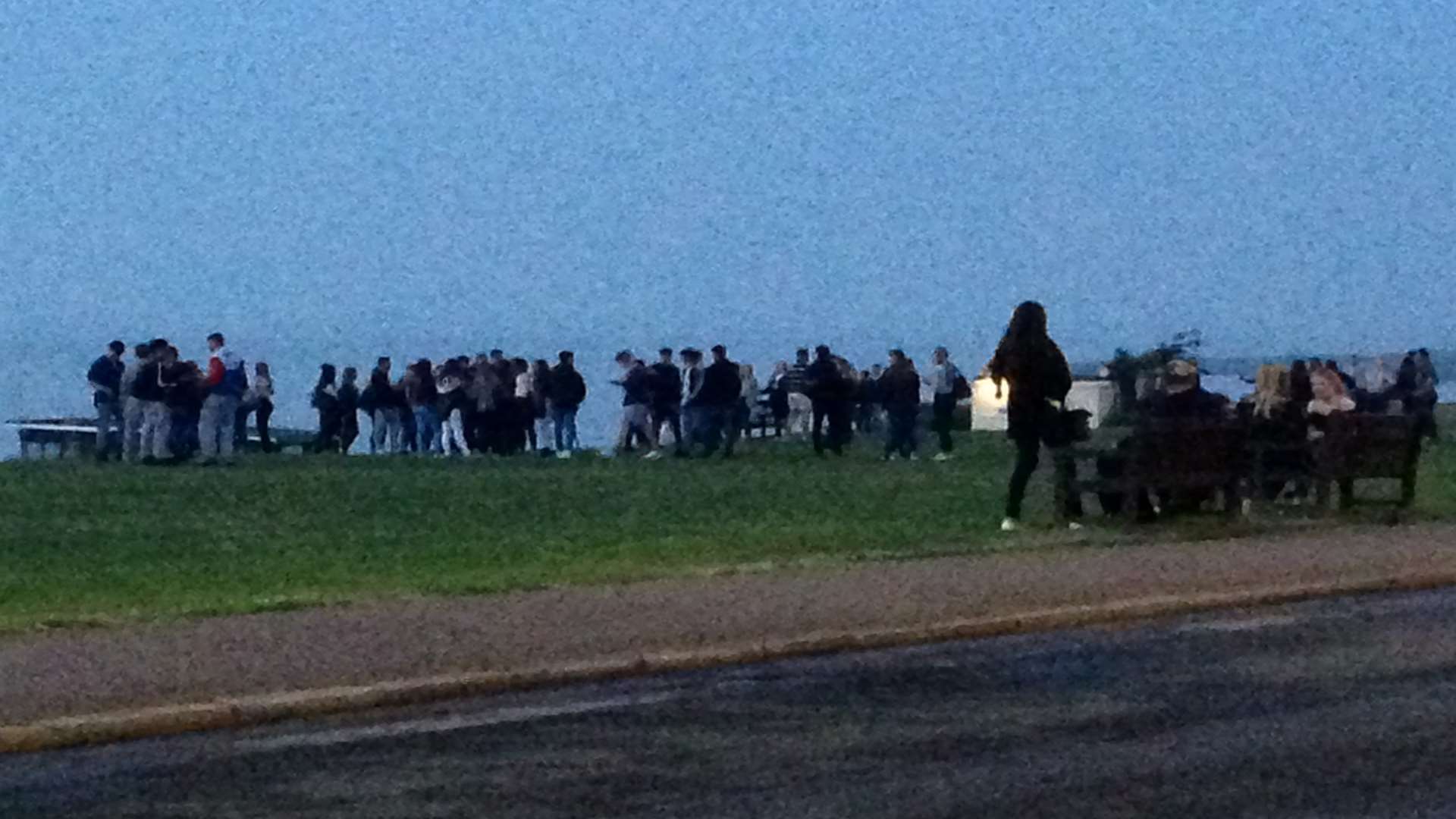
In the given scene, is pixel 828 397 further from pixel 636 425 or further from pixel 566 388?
pixel 566 388

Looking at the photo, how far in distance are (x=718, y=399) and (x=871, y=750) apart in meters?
23.6

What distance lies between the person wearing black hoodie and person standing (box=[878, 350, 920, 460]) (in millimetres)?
1864

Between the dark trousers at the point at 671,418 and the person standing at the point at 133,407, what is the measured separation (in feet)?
21.0

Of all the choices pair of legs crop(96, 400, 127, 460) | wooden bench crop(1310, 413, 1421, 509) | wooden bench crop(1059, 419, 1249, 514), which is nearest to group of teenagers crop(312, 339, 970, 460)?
pair of legs crop(96, 400, 127, 460)

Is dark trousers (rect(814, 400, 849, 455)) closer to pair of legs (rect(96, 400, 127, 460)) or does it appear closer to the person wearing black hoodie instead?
the person wearing black hoodie

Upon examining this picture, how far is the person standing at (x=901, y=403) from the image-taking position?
107ft

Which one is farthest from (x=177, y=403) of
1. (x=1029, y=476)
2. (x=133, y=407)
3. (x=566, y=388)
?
(x=1029, y=476)

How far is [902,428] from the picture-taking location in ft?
109

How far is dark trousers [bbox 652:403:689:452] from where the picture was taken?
34469 millimetres

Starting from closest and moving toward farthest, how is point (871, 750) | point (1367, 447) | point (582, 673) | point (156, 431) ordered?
1. point (871, 750)
2. point (582, 673)
3. point (1367, 447)
4. point (156, 431)

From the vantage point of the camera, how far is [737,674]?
1216 centimetres

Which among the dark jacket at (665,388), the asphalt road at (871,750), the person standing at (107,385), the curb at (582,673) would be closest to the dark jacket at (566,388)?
the dark jacket at (665,388)

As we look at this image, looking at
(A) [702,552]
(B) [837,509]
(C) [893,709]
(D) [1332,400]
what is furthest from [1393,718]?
→ (D) [1332,400]

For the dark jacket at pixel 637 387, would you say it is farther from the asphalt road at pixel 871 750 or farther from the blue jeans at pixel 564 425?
the asphalt road at pixel 871 750
